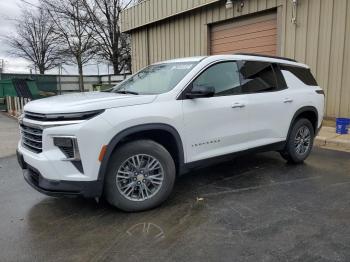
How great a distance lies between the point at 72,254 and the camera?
2.76 m

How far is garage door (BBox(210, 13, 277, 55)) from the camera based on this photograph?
366 inches

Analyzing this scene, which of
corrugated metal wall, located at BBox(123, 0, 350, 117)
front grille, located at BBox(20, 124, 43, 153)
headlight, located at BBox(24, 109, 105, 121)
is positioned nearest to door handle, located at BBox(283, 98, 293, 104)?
headlight, located at BBox(24, 109, 105, 121)

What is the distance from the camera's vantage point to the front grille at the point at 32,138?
10.8 feet

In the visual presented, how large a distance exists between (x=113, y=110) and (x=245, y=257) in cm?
184

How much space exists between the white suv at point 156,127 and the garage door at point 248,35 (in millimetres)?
4592

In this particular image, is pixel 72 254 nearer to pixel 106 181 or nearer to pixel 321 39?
pixel 106 181

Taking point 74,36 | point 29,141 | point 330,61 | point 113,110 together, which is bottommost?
point 29,141

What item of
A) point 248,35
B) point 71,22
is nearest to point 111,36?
point 71,22

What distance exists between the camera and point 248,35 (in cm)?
977

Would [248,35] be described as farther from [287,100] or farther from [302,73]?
[287,100]

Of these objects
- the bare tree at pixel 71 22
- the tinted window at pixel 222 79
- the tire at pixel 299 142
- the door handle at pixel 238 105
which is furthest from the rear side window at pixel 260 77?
the bare tree at pixel 71 22

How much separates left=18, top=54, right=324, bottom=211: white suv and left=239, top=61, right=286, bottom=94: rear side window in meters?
0.02

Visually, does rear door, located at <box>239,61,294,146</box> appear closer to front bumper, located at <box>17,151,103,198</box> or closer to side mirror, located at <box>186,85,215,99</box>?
side mirror, located at <box>186,85,215,99</box>

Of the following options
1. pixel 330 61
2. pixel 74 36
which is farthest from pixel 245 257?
pixel 74 36
